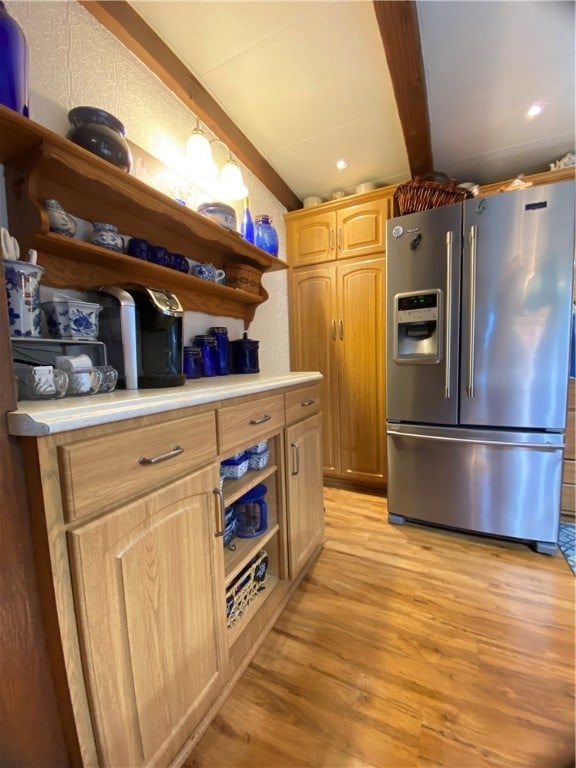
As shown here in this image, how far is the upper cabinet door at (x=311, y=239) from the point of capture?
7.76 feet

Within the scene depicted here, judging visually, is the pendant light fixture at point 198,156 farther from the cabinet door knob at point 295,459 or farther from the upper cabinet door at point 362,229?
the cabinet door knob at point 295,459

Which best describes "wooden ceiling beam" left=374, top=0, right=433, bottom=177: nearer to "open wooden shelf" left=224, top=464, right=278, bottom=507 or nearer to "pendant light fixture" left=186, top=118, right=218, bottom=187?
"pendant light fixture" left=186, top=118, right=218, bottom=187

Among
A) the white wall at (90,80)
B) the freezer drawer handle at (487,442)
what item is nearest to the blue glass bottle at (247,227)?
the white wall at (90,80)

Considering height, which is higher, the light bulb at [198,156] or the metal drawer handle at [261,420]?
the light bulb at [198,156]

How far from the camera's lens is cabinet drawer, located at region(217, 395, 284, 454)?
38.1 inches

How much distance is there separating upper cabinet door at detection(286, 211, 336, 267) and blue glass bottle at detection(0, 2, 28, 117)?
1860 millimetres

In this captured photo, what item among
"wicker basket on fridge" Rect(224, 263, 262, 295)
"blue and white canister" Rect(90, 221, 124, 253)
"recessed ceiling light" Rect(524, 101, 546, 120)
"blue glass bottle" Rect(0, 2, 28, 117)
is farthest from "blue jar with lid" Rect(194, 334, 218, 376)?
"recessed ceiling light" Rect(524, 101, 546, 120)

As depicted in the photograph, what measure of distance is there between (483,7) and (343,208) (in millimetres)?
1143

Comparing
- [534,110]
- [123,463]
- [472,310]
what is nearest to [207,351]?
[123,463]

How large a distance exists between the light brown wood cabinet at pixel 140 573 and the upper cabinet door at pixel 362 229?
1675 millimetres

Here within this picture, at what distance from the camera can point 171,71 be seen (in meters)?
1.38

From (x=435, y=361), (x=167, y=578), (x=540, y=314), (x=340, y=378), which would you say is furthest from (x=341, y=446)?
(x=167, y=578)

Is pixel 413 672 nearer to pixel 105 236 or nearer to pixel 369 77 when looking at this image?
pixel 105 236

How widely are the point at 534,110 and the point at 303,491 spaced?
2.33 metres
